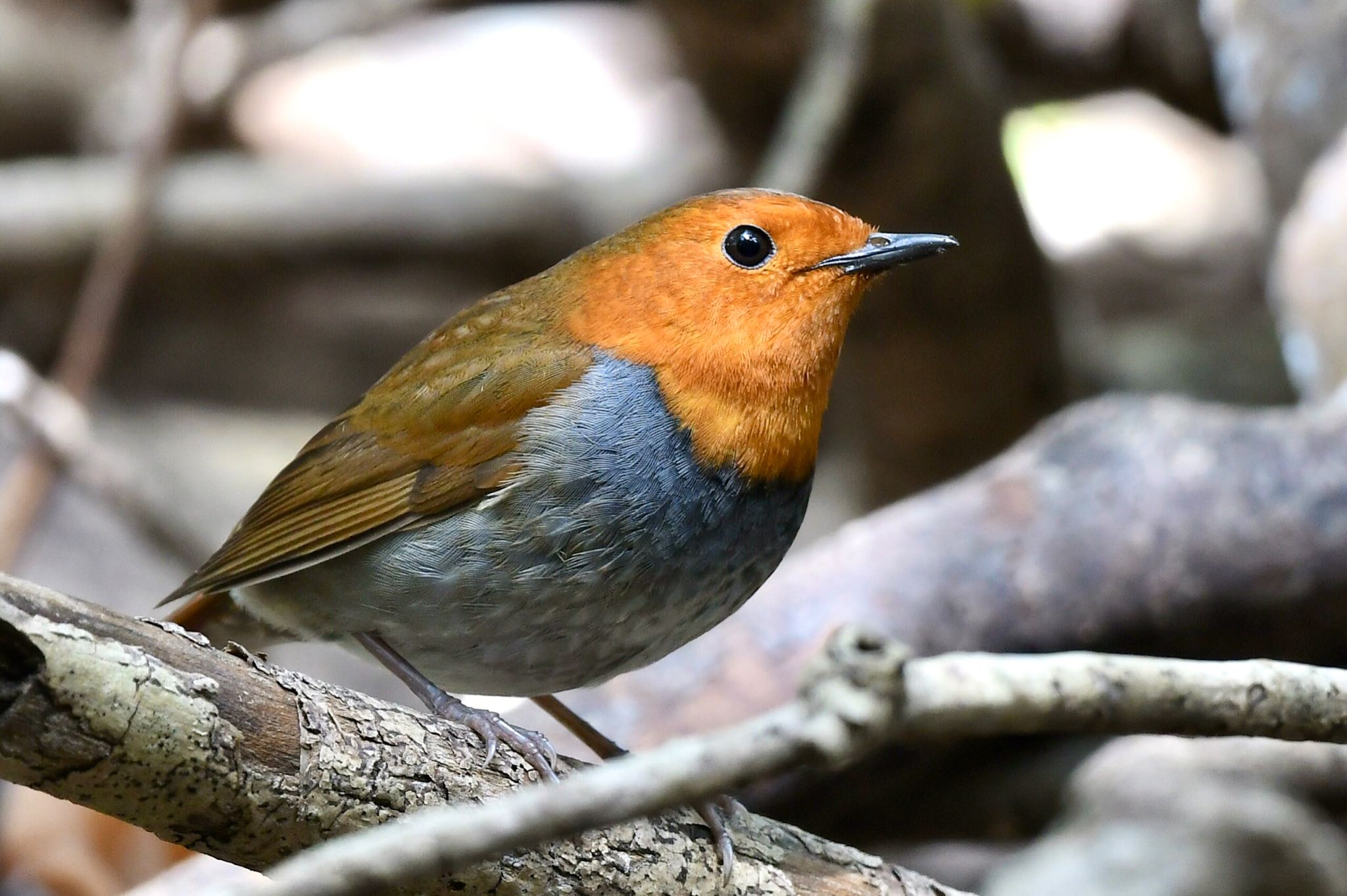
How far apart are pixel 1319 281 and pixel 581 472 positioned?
379 centimetres

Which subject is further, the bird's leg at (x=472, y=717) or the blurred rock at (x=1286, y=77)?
the blurred rock at (x=1286, y=77)

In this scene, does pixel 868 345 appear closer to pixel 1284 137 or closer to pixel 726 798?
pixel 1284 137

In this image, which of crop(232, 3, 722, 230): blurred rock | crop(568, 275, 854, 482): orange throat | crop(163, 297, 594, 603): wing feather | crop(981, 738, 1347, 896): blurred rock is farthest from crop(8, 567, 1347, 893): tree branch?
crop(232, 3, 722, 230): blurred rock

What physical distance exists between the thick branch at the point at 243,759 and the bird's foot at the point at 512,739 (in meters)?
0.05

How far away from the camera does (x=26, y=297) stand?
7.19 m

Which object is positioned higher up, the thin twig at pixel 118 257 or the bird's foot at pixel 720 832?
the thin twig at pixel 118 257

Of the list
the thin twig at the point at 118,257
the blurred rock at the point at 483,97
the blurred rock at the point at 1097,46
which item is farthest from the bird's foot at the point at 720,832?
the blurred rock at the point at 483,97

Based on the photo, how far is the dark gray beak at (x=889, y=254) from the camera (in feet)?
10.0

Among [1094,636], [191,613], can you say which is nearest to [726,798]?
[191,613]

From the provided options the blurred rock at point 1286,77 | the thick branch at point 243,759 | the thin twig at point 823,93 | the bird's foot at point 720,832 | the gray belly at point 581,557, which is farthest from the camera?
the blurred rock at point 1286,77

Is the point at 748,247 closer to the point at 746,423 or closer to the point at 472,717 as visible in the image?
the point at 746,423

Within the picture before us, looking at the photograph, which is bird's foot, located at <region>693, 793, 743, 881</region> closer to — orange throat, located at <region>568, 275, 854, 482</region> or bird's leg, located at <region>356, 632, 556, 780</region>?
bird's leg, located at <region>356, 632, 556, 780</region>

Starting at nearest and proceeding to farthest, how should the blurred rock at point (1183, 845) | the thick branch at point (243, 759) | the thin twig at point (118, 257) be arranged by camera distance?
the thick branch at point (243, 759)
the blurred rock at point (1183, 845)
the thin twig at point (118, 257)

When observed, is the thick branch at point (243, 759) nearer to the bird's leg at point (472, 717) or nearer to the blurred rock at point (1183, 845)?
the bird's leg at point (472, 717)
